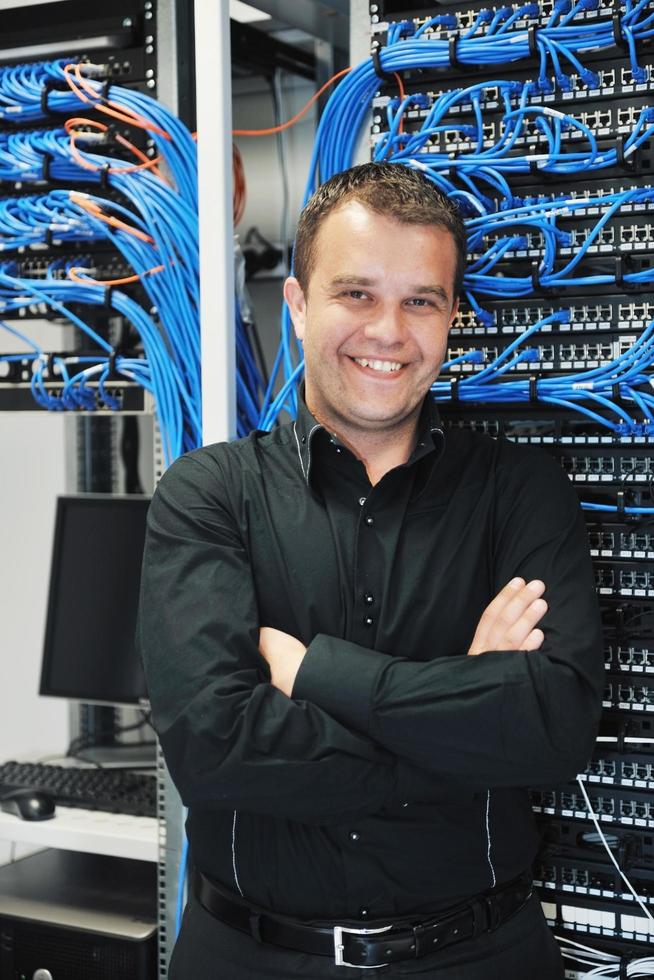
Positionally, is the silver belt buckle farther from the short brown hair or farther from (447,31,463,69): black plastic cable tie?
(447,31,463,69): black plastic cable tie

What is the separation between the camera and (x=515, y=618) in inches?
62.2

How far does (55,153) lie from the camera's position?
2.24 meters

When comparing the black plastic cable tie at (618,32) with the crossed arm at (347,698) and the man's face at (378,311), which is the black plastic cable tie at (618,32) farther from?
the crossed arm at (347,698)

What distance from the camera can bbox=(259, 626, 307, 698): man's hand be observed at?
1.57 metres

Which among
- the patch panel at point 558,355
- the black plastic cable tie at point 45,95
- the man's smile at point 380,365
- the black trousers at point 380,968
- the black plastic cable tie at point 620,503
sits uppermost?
the black plastic cable tie at point 45,95

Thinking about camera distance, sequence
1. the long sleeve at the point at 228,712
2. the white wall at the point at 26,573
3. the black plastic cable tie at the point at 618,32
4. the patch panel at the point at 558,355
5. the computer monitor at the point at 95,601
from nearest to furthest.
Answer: the long sleeve at the point at 228,712 → the black plastic cable tie at the point at 618,32 → the patch panel at the point at 558,355 → the computer monitor at the point at 95,601 → the white wall at the point at 26,573

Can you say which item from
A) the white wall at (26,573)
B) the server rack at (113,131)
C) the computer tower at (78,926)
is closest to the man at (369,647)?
the server rack at (113,131)

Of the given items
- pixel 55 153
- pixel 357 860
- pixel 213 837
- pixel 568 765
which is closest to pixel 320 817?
pixel 357 860

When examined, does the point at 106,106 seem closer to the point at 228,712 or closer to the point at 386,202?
the point at 386,202

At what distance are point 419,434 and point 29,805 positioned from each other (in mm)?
1249

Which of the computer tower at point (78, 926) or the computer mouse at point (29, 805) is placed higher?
the computer mouse at point (29, 805)

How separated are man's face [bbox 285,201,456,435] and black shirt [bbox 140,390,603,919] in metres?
0.09

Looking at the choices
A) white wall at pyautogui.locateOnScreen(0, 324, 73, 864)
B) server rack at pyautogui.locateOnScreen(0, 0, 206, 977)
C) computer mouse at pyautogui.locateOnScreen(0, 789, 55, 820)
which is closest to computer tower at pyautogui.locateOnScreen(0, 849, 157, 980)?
server rack at pyautogui.locateOnScreen(0, 0, 206, 977)

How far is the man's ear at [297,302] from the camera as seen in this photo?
1835mm
